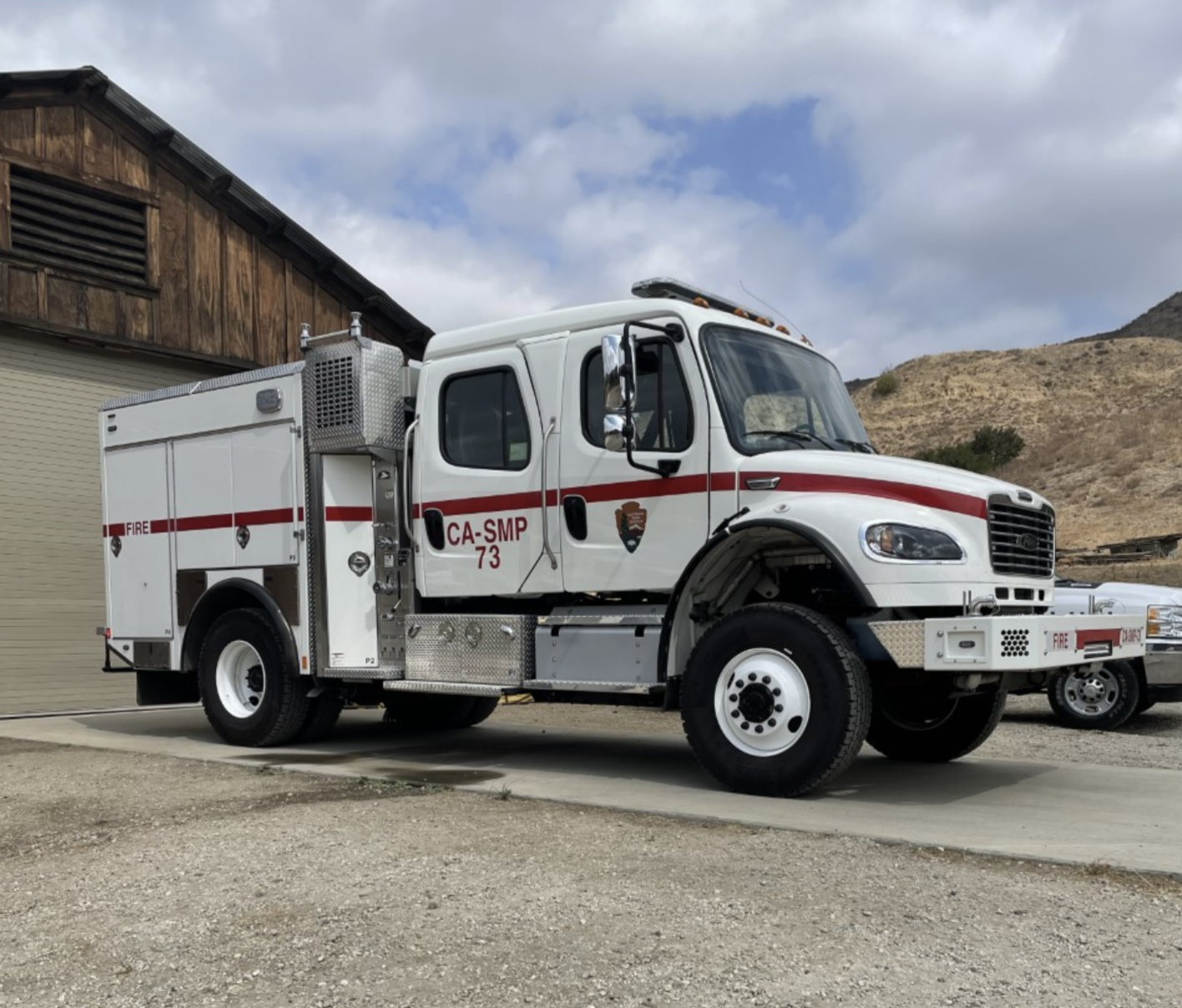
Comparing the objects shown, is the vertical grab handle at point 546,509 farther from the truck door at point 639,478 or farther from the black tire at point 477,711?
the black tire at point 477,711

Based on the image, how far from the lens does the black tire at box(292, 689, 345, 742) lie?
926 cm

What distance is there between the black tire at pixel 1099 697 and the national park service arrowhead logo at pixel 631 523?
484 centimetres

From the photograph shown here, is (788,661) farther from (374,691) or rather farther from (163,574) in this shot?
(163,574)

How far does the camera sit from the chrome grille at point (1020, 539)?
6578 millimetres

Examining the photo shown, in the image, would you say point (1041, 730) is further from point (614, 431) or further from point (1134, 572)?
point (1134, 572)

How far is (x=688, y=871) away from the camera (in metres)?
4.96

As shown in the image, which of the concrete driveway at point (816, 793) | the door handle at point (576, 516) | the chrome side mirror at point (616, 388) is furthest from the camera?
the door handle at point (576, 516)

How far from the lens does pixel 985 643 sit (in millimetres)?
6016

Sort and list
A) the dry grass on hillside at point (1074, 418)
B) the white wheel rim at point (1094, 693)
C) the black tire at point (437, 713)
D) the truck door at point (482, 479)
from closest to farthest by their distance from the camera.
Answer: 1. the truck door at point (482, 479)
2. the white wheel rim at point (1094, 693)
3. the black tire at point (437, 713)
4. the dry grass on hillside at point (1074, 418)

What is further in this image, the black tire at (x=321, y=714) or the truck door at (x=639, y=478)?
the black tire at (x=321, y=714)

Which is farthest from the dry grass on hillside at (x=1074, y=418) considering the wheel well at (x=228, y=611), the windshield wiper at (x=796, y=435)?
the wheel well at (x=228, y=611)

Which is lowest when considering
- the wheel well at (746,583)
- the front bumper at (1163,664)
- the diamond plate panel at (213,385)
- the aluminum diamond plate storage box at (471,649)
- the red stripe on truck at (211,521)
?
the front bumper at (1163,664)

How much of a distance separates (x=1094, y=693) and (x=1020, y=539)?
14.6 ft

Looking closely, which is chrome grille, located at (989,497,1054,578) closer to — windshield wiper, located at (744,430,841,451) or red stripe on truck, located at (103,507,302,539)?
windshield wiper, located at (744,430,841,451)
